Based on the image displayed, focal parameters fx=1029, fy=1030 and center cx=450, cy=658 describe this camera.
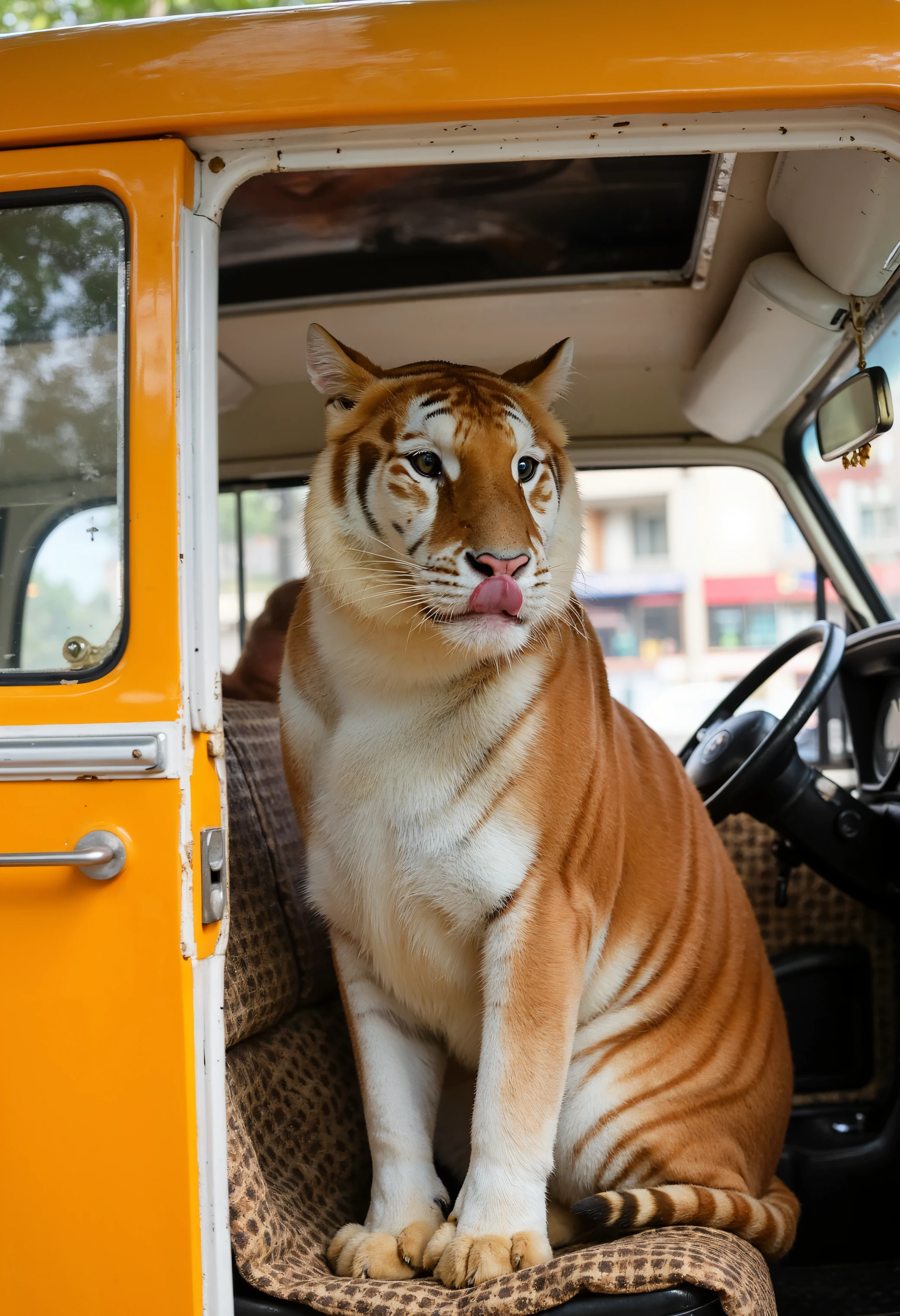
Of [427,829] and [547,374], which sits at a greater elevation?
[547,374]

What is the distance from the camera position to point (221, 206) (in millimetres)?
1355

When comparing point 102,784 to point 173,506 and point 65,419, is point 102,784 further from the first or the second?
point 65,419

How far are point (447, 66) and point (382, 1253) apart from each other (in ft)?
5.30

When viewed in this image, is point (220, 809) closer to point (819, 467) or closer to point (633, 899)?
point (633, 899)

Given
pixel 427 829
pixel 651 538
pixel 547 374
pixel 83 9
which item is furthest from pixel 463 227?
pixel 651 538

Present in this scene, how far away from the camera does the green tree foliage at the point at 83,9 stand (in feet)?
25.7

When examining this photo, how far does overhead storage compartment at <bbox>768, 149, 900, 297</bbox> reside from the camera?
154cm

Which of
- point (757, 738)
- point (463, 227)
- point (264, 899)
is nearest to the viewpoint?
point (264, 899)

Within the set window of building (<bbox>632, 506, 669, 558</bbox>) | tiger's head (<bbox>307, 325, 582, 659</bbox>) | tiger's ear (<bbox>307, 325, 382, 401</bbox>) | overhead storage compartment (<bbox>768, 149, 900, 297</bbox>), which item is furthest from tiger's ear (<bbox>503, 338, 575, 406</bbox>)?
window of building (<bbox>632, 506, 669, 558</bbox>)

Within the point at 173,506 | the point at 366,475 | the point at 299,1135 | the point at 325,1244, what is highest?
the point at 366,475

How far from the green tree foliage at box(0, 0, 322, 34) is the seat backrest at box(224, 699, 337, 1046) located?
7.61m

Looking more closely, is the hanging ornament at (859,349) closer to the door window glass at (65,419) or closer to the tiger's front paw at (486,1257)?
the door window glass at (65,419)

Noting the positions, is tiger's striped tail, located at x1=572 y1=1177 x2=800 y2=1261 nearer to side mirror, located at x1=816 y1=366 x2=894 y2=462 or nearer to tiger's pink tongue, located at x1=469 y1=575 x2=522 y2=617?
tiger's pink tongue, located at x1=469 y1=575 x2=522 y2=617

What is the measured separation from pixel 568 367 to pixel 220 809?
3.27 ft
